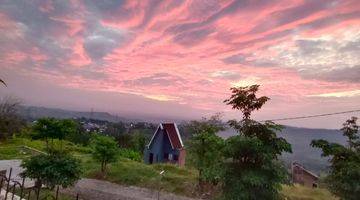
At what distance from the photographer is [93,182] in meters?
26.8

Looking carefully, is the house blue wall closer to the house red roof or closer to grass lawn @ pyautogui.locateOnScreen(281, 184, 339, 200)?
the house red roof

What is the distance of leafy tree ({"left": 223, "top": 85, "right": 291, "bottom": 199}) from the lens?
14.4 meters

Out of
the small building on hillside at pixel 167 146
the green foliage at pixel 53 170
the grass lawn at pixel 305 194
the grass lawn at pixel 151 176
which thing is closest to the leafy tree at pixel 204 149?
the grass lawn at pixel 151 176

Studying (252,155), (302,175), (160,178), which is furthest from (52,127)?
(302,175)

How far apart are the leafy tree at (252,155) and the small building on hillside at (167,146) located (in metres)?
21.6

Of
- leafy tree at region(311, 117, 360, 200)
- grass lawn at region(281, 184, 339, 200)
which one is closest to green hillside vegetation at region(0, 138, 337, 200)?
grass lawn at region(281, 184, 339, 200)

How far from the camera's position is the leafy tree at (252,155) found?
14414 millimetres

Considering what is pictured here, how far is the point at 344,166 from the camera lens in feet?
49.1

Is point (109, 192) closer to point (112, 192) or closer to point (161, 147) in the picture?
point (112, 192)

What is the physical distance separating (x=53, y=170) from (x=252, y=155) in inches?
341

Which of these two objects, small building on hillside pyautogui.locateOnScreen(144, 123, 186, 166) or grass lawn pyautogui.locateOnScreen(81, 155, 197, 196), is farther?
small building on hillside pyautogui.locateOnScreen(144, 123, 186, 166)

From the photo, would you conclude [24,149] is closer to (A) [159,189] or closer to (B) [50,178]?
(A) [159,189]

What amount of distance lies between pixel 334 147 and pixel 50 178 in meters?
12.5

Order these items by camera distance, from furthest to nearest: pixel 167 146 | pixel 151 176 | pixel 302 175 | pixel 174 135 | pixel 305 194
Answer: pixel 302 175
pixel 167 146
pixel 174 135
pixel 151 176
pixel 305 194
